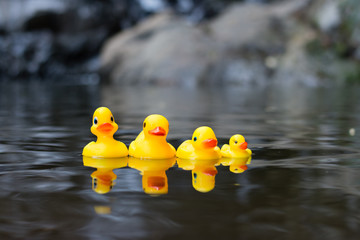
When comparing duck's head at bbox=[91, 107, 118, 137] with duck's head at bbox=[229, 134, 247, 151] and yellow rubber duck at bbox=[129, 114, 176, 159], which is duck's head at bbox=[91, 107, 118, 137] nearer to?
yellow rubber duck at bbox=[129, 114, 176, 159]

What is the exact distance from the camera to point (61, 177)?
229 cm

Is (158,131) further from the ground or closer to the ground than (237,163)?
further from the ground

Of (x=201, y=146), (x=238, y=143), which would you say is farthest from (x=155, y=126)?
(x=238, y=143)

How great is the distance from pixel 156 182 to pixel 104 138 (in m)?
0.77

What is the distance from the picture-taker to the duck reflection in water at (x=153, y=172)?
205 cm

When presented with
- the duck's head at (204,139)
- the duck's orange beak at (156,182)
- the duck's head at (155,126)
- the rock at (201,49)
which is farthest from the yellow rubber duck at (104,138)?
the rock at (201,49)

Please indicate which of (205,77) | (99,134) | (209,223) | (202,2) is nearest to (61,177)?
(99,134)

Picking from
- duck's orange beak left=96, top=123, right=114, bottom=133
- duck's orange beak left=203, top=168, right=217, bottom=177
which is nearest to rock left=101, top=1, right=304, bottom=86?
duck's orange beak left=96, top=123, right=114, bottom=133

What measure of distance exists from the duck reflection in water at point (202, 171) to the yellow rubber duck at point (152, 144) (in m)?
0.11

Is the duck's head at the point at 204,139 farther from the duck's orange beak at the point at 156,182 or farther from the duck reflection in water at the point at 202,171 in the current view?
the duck's orange beak at the point at 156,182

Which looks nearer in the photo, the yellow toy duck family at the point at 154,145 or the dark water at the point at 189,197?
the dark water at the point at 189,197

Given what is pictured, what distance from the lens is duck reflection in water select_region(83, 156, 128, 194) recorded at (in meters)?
2.08

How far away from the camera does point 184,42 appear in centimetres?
1502

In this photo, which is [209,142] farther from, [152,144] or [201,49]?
[201,49]
